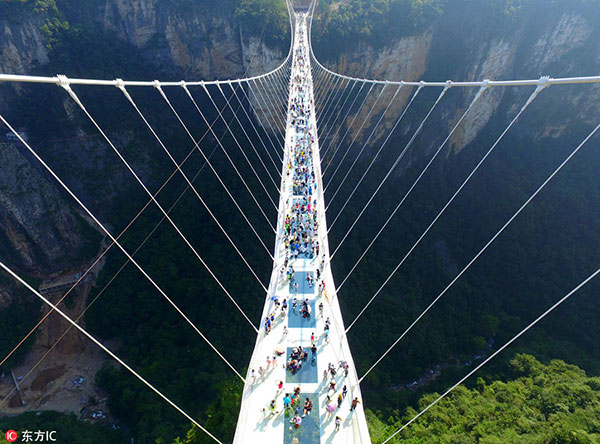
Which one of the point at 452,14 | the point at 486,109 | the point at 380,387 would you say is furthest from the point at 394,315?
the point at 452,14

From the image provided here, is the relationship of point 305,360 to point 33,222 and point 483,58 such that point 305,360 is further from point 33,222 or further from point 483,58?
point 483,58

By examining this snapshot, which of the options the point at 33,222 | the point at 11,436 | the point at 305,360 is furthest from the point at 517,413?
the point at 33,222

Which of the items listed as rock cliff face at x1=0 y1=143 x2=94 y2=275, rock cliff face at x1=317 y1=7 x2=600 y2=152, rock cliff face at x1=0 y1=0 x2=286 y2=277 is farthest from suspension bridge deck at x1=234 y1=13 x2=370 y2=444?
rock cliff face at x1=317 y1=7 x2=600 y2=152

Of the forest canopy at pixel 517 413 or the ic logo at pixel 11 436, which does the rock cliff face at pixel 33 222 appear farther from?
the forest canopy at pixel 517 413

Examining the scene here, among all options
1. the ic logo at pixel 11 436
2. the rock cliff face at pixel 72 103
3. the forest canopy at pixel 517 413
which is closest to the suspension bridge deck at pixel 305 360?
the forest canopy at pixel 517 413

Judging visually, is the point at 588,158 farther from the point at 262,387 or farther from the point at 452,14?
the point at 262,387

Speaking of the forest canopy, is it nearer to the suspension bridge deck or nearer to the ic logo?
the suspension bridge deck
